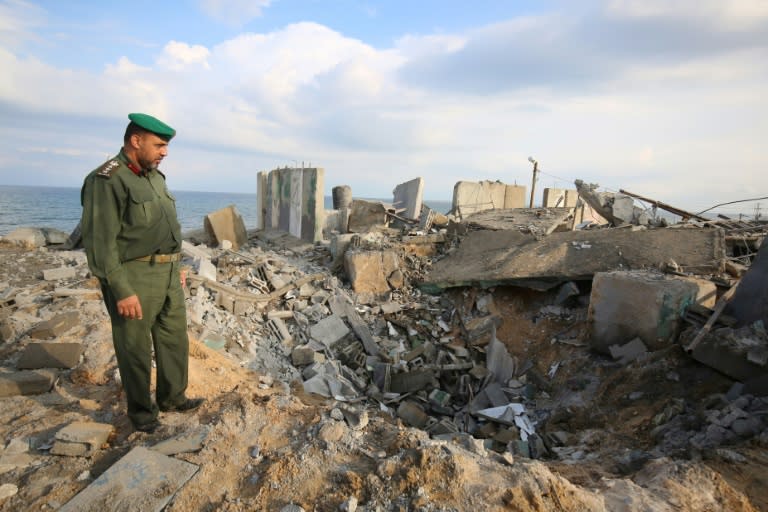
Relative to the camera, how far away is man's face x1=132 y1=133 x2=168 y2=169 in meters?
2.72

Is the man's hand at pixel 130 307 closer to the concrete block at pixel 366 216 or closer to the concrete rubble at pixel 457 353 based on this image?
the concrete rubble at pixel 457 353

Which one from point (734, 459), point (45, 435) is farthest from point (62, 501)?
point (734, 459)

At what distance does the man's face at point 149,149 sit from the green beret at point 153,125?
40 mm

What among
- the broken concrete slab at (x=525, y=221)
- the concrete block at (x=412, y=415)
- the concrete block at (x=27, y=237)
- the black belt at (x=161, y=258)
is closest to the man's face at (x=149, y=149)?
the black belt at (x=161, y=258)

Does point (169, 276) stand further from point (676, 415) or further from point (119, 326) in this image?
point (676, 415)

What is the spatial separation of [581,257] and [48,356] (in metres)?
6.79

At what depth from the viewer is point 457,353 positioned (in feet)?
21.9

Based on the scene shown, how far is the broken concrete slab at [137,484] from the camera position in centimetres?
210

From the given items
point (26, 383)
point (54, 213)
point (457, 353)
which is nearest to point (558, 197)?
point (457, 353)

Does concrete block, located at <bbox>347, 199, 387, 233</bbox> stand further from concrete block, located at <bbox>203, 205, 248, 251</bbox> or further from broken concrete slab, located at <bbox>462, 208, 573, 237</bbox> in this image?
concrete block, located at <bbox>203, 205, 248, 251</bbox>

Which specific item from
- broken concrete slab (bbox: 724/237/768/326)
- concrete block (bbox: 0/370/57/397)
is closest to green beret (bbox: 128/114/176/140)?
concrete block (bbox: 0/370/57/397)

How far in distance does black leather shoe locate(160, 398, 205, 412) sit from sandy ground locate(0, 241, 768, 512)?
0.27 feet

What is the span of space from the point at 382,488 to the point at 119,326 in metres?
1.89

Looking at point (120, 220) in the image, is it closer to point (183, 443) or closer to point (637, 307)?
point (183, 443)
